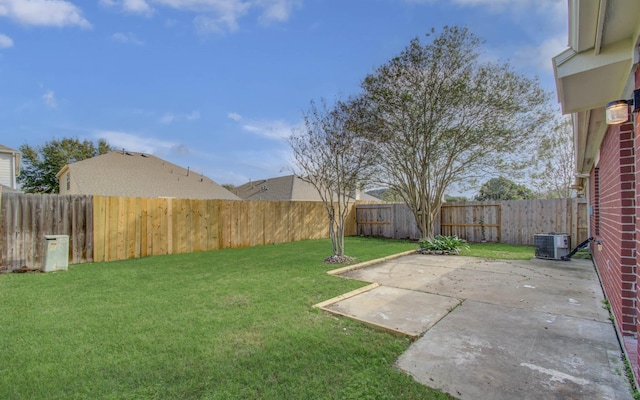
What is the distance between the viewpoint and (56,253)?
20.5 feet

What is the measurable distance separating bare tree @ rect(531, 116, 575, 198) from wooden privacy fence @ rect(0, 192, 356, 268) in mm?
13967

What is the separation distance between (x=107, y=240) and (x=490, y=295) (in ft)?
28.5

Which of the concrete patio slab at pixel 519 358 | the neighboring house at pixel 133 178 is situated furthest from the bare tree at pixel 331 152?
the neighboring house at pixel 133 178

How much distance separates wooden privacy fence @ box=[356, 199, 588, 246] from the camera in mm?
9508

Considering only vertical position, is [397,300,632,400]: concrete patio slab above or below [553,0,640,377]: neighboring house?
below

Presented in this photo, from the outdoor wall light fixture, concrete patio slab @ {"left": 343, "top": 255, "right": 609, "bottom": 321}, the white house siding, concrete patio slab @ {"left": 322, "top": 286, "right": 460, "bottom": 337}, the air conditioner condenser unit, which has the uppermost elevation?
the white house siding

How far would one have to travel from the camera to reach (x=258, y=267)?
21.1 ft

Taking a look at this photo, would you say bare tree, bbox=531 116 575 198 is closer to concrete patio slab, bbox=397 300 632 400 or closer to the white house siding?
concrete patio slab, bbox=397 300 632 400

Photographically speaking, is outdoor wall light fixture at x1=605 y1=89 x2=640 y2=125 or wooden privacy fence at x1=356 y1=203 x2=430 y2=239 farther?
wooden privacy fence at x1=356 y1=203 x2=430 y2=239

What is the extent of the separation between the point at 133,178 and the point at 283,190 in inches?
366

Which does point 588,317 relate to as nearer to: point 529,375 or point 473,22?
point 529,375

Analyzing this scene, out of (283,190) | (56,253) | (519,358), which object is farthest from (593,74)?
(283,190)

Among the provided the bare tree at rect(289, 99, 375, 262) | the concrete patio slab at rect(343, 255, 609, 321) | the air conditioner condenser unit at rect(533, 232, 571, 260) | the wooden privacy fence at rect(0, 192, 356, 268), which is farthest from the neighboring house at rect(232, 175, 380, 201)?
the air conditioner condenser unit at rect(533, 232, 571, 260)

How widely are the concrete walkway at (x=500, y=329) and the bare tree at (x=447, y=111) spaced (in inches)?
222
